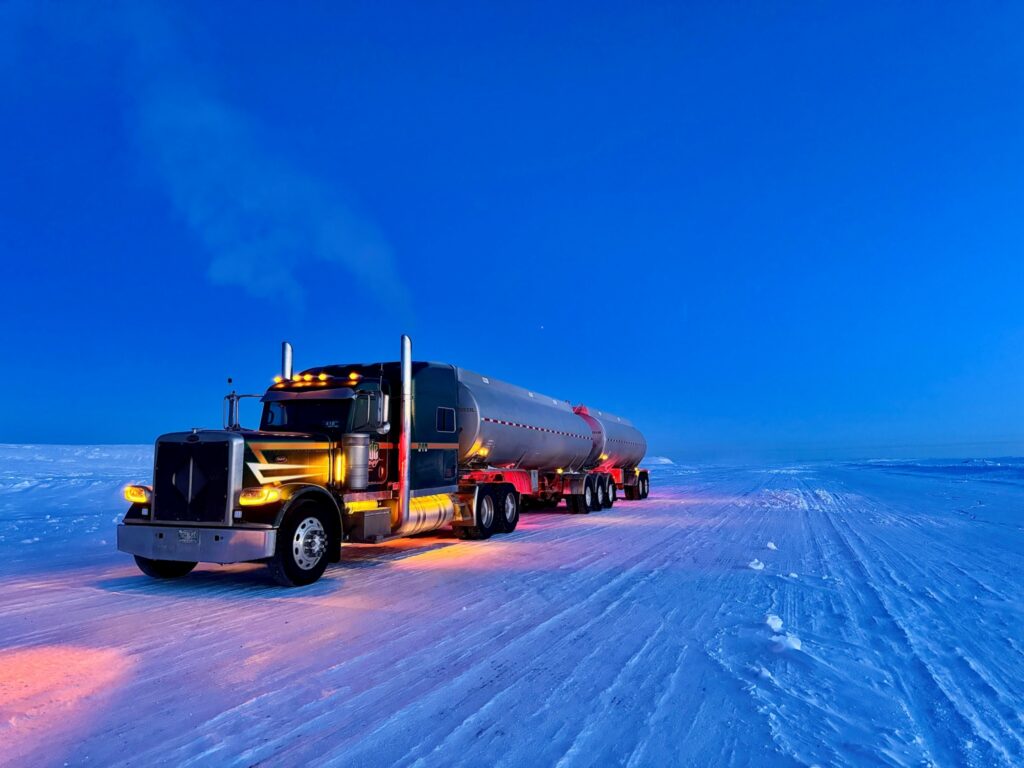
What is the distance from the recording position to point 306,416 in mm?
10070

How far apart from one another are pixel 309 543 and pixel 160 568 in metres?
2.06

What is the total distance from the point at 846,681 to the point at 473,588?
4.33 m

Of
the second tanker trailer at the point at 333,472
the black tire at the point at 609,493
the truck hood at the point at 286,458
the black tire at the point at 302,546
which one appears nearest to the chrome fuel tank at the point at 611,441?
the black tire at the point at 609,493

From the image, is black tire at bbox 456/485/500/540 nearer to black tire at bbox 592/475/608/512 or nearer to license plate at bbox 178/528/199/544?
license plate at bbox 178/528/199/544

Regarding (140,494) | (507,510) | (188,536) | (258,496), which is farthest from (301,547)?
(507,510)

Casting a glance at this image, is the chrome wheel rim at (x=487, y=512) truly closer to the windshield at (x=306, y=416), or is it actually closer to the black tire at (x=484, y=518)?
the black tire at (x=484, y=518)

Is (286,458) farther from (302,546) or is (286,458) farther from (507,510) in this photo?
(507,510)

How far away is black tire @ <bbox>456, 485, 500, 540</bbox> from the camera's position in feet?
42.6

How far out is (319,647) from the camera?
5.55 meters

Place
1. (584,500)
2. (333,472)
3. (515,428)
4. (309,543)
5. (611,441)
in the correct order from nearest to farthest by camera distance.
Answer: (309,543)
(333,472)
(515,428)
(584,500)
(611,441)

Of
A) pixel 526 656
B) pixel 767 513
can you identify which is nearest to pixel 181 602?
pixel 526 656

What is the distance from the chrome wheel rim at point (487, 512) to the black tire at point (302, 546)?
4.68 m

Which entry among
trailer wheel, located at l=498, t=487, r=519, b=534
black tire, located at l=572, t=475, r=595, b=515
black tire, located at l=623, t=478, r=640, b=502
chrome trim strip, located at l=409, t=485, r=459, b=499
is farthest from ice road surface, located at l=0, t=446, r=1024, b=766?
black tire, located at l=623, t=478, r=640, b=502

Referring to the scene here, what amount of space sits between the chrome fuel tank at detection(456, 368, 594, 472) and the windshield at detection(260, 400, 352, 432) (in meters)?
3.53
